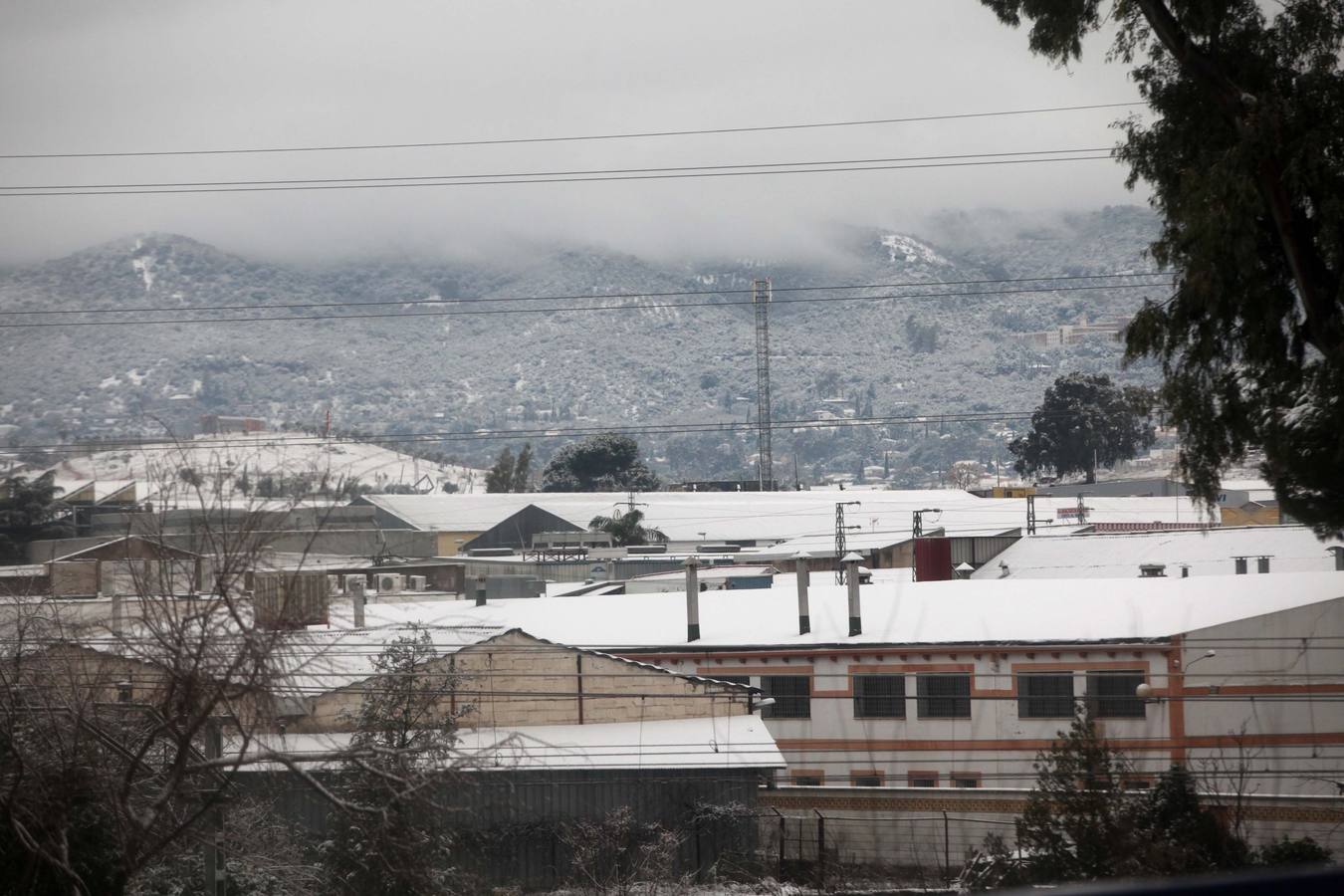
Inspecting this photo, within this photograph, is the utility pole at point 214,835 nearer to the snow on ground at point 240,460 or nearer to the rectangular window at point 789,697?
the snow on ground at point 240,460

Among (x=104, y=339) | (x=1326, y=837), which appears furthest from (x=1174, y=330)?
(x=104, y=339)

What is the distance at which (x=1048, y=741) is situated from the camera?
20.8 metres

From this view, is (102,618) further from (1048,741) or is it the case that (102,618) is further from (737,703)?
(1048,741)

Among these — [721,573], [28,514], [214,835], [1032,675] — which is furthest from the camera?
[721,573]

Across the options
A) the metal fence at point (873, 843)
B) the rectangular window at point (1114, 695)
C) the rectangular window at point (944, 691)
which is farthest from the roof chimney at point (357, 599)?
the rectangular window at point (1114, 695)

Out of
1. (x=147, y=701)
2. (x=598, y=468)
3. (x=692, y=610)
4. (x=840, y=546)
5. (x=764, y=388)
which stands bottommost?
(x=147, y=701)

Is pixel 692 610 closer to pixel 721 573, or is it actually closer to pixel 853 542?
pixel 721 573

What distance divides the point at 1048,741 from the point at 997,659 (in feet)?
5.51

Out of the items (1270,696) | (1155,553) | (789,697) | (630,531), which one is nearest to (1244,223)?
(1270,696)

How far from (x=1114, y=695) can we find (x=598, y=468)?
71.2m

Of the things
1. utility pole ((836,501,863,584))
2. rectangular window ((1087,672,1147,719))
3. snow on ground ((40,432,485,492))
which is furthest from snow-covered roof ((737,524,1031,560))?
snow on ground ((40,432,485,492))

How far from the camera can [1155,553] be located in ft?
121

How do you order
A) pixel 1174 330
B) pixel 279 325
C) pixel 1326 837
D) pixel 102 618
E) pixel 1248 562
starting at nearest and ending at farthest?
1. pixel 102 618
2. pixel 1174 330
3. pixel 1326 837
4. pixel 1248 562
5. pixel 279 325

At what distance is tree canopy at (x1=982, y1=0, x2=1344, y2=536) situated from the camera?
12992mm
